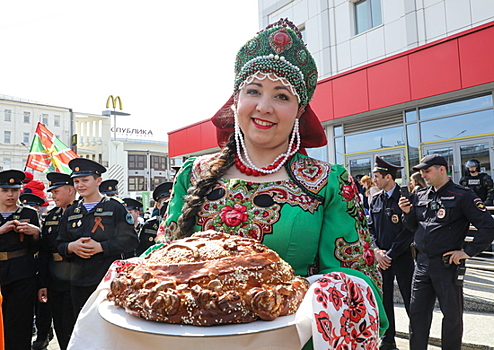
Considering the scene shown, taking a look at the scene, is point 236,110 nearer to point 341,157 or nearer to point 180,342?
point 180,342

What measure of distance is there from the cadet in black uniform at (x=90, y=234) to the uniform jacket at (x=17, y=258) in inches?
15.6

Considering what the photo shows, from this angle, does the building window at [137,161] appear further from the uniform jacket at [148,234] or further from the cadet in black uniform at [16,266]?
the cadet in black uniform at [16,266]

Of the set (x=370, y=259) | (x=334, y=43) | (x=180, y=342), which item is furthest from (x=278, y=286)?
(x=334, y=43)

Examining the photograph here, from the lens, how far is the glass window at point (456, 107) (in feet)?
26.8

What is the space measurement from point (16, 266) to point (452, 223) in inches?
183

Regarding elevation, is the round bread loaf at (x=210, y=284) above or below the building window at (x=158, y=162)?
below

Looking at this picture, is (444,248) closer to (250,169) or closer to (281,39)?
(250,169)

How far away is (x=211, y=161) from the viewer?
65.9 inches

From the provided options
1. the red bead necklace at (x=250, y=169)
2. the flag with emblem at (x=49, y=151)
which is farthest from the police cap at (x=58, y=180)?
the flag with emblem at (x=49, y=151)

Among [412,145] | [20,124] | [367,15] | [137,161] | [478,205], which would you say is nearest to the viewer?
[478,205]

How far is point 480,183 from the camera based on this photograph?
7.20m

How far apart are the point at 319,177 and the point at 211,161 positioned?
46cm

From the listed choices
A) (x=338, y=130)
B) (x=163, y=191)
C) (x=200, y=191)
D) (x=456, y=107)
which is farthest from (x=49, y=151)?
(x=200, y=191)

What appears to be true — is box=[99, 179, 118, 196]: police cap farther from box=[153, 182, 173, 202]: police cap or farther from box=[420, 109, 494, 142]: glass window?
box=[420, 109, 494, 142]: glass window
